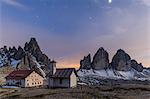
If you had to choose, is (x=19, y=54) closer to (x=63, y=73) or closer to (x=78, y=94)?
(x=63, y=73)

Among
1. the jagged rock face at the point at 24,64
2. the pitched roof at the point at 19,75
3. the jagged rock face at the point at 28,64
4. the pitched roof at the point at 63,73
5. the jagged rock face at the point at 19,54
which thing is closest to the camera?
the pitched roof at the point at 63,73

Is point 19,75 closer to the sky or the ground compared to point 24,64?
closer to the ground

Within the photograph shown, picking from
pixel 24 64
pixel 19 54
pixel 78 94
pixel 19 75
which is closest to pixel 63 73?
pixel 78 94

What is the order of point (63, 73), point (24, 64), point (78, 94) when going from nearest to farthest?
point (78, 94), point (63, 73), point (24, 64)

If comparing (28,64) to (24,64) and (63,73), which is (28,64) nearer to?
(24,64)

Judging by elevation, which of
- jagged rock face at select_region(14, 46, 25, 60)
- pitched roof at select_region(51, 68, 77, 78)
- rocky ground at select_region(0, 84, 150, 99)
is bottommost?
rocky ground at select_region(0, 84, 150, 99)

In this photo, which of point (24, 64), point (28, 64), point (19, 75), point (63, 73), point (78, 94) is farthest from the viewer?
point (28, 64)

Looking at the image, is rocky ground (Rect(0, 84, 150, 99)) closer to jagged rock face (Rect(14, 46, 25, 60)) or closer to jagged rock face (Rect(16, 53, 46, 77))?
jagged rock face (Rect(16, 53, 46, 77))

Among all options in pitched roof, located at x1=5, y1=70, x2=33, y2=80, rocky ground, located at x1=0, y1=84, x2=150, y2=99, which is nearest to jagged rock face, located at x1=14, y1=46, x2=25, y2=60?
pitched roof, located at x1=5, y1=70, x2=33, y2=80

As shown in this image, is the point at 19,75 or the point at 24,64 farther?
the point at 24,64

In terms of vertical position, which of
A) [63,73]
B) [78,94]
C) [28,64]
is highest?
[28,64]

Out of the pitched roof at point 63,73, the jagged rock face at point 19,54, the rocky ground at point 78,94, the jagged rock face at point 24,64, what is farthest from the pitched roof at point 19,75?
the jagged rock face at point 19,54

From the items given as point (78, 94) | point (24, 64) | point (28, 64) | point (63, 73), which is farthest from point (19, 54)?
point (78, 94)

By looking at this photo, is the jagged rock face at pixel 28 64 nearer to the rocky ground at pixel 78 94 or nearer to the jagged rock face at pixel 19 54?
the jagged rock face at pixel 19 54
